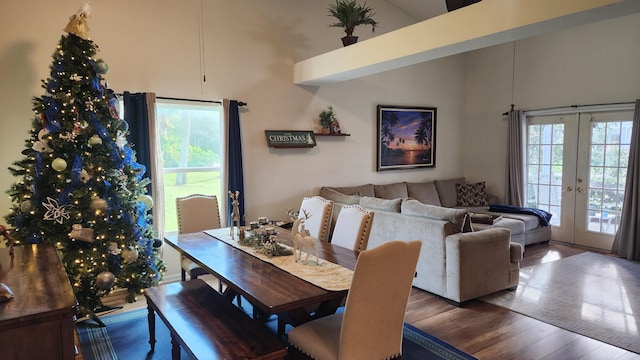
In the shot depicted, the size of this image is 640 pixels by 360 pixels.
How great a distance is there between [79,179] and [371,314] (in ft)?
8.52

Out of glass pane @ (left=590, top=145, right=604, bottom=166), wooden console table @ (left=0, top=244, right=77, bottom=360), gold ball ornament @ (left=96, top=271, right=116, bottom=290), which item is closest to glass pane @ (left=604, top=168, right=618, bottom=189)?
glass pane @ (left=590, top=145, right=604, bottom=166)

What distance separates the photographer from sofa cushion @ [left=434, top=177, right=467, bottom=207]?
6.79 meters

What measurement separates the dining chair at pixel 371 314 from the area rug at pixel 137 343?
2.97 feet

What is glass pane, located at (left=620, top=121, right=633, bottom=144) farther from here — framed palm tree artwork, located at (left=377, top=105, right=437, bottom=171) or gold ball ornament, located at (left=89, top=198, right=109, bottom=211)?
gold ball ornament, located at (left=89, top=198, right=109, bottom=211)

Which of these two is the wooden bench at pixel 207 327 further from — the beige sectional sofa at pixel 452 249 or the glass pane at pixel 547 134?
the glass pane at pixel 547 134

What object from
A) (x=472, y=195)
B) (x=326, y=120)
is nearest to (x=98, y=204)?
(x=326, y=120)

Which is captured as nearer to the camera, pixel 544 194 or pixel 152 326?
pixel 152 326

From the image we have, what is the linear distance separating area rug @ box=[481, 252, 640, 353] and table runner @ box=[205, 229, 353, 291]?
7.15 ft

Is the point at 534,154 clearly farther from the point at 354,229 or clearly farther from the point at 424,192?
the point at 354,229

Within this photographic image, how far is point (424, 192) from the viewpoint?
654 centimetres

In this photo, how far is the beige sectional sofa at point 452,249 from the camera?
3744 millimetres

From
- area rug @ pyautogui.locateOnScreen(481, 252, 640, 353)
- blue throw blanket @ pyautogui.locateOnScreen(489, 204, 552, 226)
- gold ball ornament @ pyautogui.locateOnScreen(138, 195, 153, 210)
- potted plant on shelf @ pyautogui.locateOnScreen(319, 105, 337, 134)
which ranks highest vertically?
potted plant on shelf @ pyautogui.locateOnScreen(319, 105, 337, 134)

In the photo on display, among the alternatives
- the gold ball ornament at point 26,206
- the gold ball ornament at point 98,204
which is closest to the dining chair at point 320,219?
the gold ball ornament at point 98,204

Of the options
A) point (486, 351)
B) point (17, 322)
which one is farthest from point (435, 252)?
point (17, 322)
